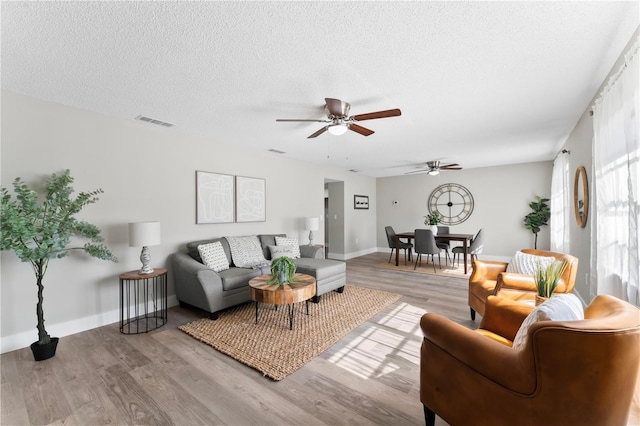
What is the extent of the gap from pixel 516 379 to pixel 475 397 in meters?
0.23

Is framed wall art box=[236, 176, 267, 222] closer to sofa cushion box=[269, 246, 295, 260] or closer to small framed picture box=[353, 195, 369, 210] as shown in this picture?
sofa cushion box=[269, 246, 295, 260]

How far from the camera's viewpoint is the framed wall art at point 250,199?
176 inches

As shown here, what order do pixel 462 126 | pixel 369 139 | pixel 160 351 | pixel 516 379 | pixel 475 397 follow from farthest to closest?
pixel 369 139
pixel 462 126
pixel 160 351
pixel 475 397
pixel 516 379

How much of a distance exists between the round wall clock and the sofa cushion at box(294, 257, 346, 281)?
184 inches

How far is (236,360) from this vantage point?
2.27 metres

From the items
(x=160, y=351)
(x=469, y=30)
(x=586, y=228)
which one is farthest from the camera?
(x=586, y=228)

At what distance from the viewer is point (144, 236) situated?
2.94 meters

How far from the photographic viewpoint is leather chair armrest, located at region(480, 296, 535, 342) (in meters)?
1.77

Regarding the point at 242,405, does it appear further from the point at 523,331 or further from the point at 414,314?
the point at 414,314

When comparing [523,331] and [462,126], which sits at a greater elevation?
[462,126]

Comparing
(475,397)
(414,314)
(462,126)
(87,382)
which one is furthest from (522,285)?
(87,382)

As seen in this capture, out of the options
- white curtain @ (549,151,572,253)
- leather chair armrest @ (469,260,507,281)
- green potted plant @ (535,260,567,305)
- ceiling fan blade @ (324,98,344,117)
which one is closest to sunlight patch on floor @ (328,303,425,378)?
leather chair armrest @ (469,260,507,281)

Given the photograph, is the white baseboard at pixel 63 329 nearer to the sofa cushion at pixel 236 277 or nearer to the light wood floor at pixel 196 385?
the light wood floor at pixel 196 385

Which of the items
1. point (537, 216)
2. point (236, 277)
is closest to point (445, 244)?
point (537, 216)
